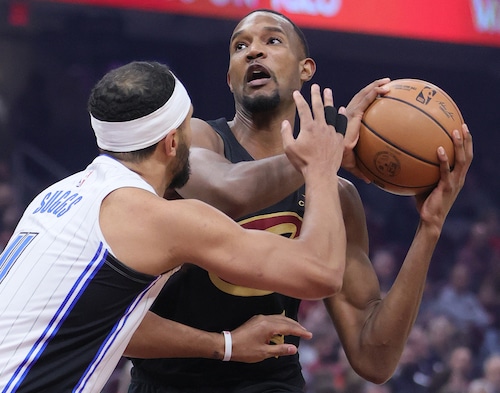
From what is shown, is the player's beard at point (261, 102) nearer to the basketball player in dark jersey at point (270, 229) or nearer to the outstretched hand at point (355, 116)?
the basketball player in dark jersey at point (270, 229)

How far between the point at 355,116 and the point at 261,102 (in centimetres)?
61

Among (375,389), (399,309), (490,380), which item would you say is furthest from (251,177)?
Answer: (490,380)

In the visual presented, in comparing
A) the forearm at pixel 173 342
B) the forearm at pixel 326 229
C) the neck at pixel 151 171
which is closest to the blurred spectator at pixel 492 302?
the forearm at pixel 173 342

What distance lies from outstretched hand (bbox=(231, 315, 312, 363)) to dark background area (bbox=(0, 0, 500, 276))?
23.5 feet

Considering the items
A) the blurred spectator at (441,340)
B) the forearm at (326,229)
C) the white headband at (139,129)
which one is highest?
the white headband at (139,129)

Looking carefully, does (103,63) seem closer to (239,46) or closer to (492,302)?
(492,302)

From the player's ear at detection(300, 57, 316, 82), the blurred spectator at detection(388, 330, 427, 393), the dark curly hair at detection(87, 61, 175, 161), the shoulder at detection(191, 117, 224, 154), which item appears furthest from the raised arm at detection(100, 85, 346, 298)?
the blurred spectator at detection(388, 330, 427, 393)

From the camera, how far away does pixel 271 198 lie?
3359mm

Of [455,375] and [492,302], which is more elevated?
[455,375]

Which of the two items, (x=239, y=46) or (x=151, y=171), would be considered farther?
(x=239, y=46)

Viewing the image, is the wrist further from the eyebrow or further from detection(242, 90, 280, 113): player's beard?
the eyebrow

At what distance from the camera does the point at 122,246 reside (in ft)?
9.29

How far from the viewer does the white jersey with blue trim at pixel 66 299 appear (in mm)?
2781

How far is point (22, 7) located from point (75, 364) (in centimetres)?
798
